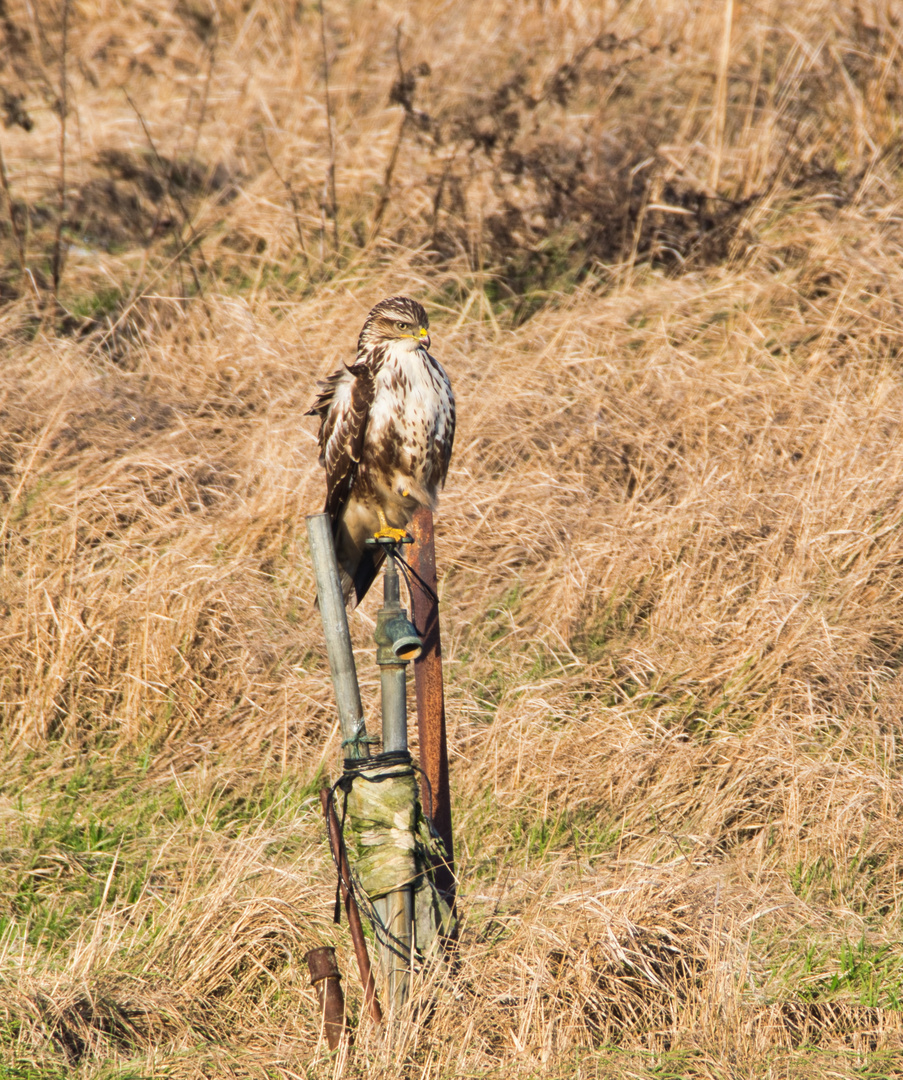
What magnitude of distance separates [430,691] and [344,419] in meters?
1.05

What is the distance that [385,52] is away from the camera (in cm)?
812

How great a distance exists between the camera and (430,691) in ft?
8.48

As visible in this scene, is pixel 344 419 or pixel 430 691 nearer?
pixel 430 691

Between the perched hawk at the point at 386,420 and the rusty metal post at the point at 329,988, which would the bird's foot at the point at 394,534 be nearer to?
the perched hawk at the point at 386,420

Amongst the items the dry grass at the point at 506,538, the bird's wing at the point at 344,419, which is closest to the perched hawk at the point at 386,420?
the bird's wing at the point at 344,419

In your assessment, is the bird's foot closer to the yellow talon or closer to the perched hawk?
the yellow talon

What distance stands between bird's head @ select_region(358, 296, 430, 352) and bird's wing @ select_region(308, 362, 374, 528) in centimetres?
11

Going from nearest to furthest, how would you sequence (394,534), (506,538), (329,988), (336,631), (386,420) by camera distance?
(336,631), (329,988), (394,534), (386,420), (506,538)

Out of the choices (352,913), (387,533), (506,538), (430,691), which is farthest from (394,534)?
(506,538)

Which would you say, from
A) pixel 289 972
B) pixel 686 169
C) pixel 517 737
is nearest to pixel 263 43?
pixel 686 169

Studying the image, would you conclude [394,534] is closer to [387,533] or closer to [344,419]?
[387,533]

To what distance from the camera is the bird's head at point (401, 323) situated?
10.7ft

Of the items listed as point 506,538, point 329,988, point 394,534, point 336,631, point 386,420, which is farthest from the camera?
point 506,538

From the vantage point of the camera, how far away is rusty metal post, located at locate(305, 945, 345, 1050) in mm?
2451
